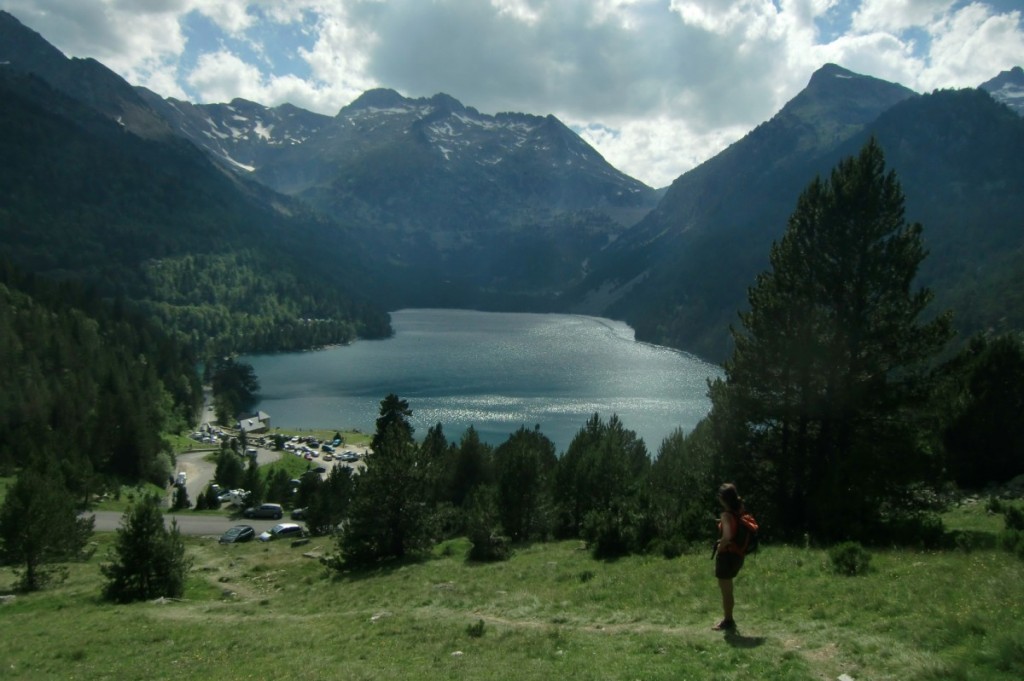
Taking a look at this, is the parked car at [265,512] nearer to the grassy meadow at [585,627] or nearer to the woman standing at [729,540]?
the grassy meadow at [585,627]

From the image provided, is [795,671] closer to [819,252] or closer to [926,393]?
[926,393]

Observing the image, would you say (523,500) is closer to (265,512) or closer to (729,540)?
(729,540)

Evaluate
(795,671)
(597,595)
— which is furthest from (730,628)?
(597,595)

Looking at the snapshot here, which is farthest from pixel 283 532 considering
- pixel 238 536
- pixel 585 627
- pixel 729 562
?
pixel 729 562

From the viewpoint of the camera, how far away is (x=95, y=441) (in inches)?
3543

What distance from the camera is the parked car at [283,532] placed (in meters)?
62.0

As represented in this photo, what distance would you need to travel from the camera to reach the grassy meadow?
1127 cm

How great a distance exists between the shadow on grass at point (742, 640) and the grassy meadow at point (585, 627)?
0.19 ft

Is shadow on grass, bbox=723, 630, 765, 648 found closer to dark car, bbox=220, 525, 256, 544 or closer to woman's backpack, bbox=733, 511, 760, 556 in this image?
woman's backpack, bbox=733, 511, 760, 556

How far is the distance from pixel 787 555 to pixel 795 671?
986 centimetres

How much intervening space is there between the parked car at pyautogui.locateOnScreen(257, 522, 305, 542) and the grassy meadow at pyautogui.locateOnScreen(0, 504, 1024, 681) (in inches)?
1260

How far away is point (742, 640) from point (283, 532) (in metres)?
59.1

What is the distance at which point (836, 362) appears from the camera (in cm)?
2589

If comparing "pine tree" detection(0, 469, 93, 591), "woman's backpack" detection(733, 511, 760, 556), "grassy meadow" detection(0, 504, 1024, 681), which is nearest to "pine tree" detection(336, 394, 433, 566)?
"grassy meadow" detection(0, 504, 1024, 681)
